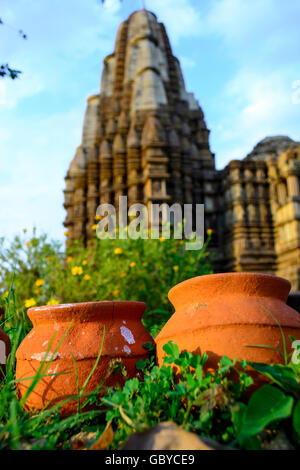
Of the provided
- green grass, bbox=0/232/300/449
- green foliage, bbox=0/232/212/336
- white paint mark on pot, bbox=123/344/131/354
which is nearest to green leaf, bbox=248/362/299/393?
green grass, bbox=0/232/300/449

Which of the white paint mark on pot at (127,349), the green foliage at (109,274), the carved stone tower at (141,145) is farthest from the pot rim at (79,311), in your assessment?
the carved stone tower at (141,145)

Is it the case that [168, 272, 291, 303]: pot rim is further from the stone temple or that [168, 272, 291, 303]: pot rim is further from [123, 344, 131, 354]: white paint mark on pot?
the stone temple

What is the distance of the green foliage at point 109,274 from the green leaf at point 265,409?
3232mm

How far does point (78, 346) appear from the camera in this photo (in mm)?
1362

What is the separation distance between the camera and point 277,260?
9039 millimetres

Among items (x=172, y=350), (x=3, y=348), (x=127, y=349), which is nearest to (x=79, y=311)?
(x=127, y=349)

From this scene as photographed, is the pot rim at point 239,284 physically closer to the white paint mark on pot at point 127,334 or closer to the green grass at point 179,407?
the green grass at point 179,407

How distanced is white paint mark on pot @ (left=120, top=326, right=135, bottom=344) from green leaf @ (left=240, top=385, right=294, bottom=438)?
2.14ft

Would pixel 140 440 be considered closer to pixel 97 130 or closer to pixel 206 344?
pixel 206 344

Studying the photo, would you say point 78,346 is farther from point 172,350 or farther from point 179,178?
point 179,178

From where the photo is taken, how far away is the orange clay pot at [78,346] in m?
1.32

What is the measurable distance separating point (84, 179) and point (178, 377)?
31.4 feet

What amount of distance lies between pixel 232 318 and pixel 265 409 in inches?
14.0
